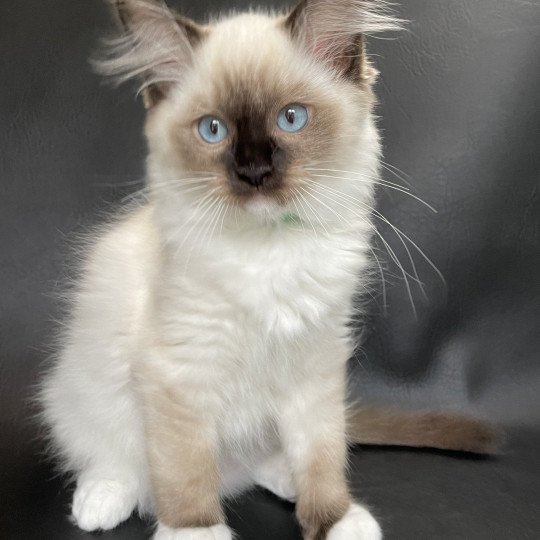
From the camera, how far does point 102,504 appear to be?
5.35ft

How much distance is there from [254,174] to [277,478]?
71 centimetres

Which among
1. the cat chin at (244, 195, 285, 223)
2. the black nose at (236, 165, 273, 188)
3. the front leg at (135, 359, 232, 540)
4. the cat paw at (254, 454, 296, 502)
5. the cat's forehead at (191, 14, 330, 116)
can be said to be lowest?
the cat paw at (254, 454, 296, 502)

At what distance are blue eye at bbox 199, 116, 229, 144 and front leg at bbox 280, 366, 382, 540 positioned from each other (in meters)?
0.51

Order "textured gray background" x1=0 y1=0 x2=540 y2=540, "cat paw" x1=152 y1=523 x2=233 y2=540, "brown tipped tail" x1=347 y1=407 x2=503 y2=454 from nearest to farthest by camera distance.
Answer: "cat paw" x1=152 y1=523 x2=233 y2=540 < "brown tipped tail" x1=347 y1=407 x2=503 y2=454 < "textured gray background" x1=0 y1=0 x2=540 y2=540

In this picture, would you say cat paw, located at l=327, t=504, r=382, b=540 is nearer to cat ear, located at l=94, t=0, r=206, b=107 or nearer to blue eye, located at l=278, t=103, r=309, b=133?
blue eye, located at l=278, t=103, r=309, b=133

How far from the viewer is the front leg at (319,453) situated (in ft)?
5.24

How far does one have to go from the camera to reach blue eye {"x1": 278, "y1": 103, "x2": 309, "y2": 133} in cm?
141

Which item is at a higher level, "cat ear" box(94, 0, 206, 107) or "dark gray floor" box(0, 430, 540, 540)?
"cat ear" box(94, 0, 206, 107)

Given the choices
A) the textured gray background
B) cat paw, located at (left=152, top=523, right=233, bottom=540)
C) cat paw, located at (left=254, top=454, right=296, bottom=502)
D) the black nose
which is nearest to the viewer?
the black nose

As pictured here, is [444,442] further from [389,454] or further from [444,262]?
[444,262]

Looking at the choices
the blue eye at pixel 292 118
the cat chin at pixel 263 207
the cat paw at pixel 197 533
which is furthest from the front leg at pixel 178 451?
the blue eye at pixel 292 118

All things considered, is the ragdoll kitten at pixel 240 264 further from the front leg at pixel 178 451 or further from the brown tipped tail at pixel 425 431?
the brown tipped tail at pixel 425 431

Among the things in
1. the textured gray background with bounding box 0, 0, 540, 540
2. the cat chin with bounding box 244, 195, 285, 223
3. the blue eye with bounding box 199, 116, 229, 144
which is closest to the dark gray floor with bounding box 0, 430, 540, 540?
the textured gray background with bounding box 0, 0, 540, 540

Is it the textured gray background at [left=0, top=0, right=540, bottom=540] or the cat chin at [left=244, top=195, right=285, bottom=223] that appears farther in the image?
the textured gray background at [left=0, top=0, right=540, bottom=540]
